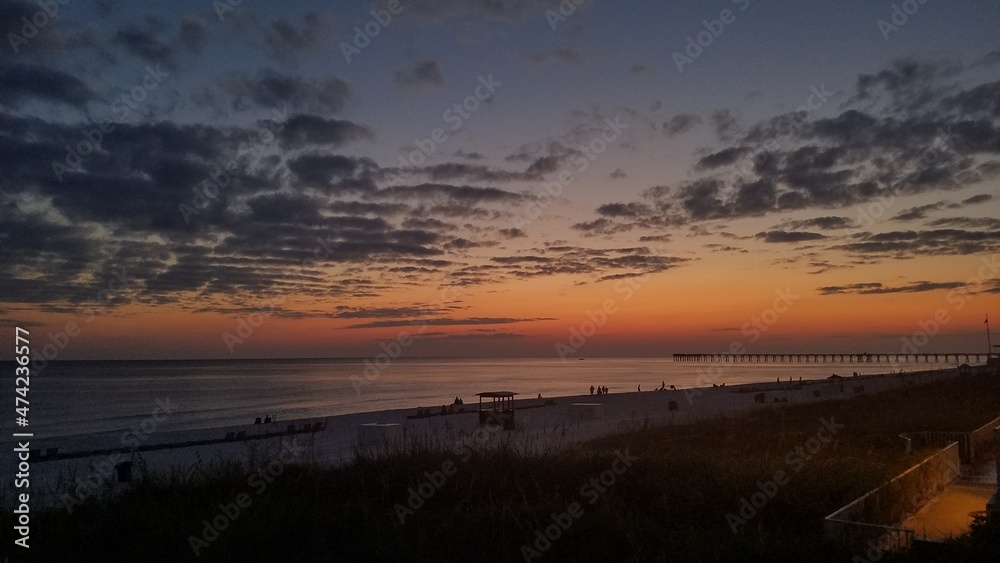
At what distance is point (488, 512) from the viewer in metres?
8.25

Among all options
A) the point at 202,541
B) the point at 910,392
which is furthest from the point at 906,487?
the point at 910,392

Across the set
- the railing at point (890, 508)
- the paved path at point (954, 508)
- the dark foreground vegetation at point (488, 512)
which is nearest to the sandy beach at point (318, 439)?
the dark foreground vegetation at point (488, 512)

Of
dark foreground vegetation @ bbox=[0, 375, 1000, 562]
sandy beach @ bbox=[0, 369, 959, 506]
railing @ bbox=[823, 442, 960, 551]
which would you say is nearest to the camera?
dark foreground vegetation @ bbox=[0, 375, 1000, 562]

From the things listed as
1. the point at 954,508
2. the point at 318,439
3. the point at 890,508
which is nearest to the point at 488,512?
the point at 890,508

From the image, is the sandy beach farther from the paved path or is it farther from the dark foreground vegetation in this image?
the paved path

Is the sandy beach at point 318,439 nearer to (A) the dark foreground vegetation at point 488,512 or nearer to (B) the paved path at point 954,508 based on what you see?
(A) the dark foreground vegetation at point 488,512

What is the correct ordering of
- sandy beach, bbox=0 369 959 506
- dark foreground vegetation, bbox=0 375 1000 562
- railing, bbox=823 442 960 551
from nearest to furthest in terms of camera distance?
dark foreground vegetation, bbox=0 375 1000 562 < railing, bbox=823 442 960 551 < sandy beach, bbox=0 369 959 506

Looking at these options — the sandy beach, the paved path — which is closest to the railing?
the paved path

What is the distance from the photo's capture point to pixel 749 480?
10.4 meters

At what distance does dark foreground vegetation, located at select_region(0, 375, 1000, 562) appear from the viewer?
7.15 meters

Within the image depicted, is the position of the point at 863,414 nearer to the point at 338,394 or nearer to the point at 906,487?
the point at 906,487

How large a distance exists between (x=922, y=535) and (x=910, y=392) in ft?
91.6

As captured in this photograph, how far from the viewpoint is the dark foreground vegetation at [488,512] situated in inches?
281

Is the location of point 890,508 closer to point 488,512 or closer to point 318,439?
point 488,512
